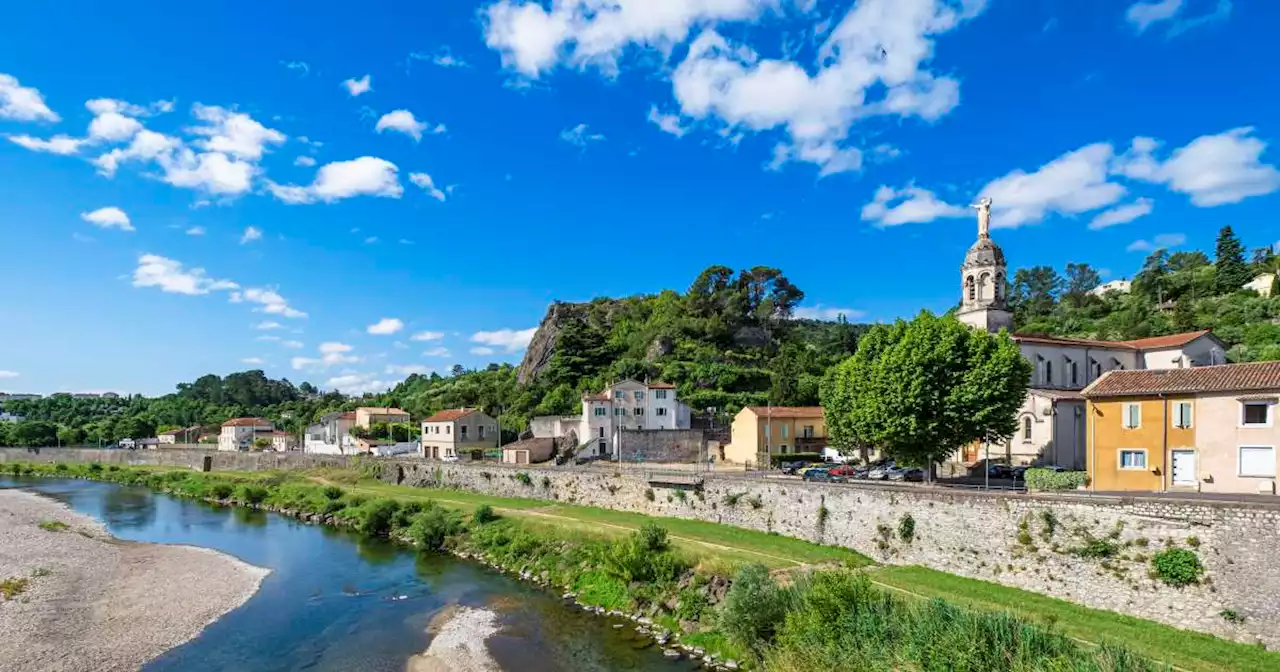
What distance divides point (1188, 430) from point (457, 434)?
2475 inches

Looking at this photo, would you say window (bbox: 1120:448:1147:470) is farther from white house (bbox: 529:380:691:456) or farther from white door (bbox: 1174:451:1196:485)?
white house (bbox: 529:380:691:456)

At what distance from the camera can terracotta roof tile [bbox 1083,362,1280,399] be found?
25.8 metres

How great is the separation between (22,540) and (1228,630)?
6076 centimetres

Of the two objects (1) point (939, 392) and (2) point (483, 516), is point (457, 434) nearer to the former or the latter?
(2) point (483, 516)

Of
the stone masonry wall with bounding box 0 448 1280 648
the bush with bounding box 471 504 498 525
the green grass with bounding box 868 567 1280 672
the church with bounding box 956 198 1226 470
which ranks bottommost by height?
the bush with bounding box 471 504 498 525

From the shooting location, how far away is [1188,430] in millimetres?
26750

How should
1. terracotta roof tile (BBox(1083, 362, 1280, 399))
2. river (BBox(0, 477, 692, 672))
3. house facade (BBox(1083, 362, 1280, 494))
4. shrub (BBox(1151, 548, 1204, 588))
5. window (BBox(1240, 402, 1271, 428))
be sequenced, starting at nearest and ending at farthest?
shrub (BBox(1151, 548, 1204, 588)) < river (BBox(0, 477, 692, 672)) < window (BBox(1240, 402, 1271, 428)) < house facade (BBox(1083, 362, 1280, 494)) < terracotta roof tile (BBox(1083, 362, 1280, 399))

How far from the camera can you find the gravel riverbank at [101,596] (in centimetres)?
2502

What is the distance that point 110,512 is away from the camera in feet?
201

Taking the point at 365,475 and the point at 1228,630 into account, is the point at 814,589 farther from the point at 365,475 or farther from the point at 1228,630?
the point at 365,475

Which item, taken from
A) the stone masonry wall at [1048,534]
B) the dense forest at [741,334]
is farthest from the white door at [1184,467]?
the dense forest at [741,334]

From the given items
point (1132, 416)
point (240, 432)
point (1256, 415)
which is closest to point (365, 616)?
point (1132, 416)

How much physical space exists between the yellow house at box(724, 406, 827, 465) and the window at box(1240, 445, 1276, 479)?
3298 cm

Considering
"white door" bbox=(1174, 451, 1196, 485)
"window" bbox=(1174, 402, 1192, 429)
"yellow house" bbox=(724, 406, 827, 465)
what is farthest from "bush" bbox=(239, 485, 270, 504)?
"window" bbox=(1174, 402, 1192, 429)
